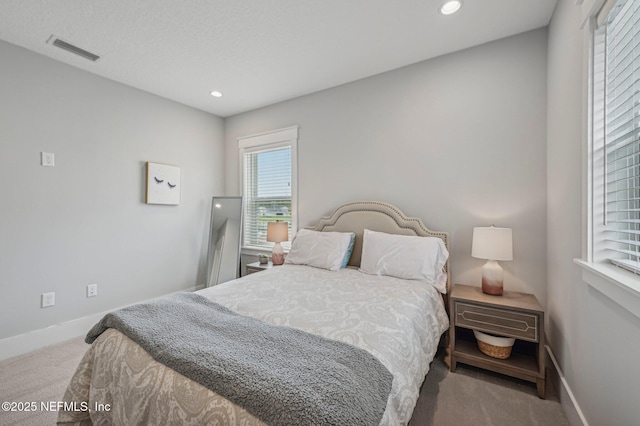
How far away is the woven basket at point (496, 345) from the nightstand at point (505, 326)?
0.03 meters

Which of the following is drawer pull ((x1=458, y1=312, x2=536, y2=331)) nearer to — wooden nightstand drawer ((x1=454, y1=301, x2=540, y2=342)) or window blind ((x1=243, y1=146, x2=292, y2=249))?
wooden nightstand drawer ((x1=454, y1=301, x2=540, y2=342))

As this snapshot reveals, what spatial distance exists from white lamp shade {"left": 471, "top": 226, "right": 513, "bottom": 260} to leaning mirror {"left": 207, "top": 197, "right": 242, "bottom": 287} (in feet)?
9.85

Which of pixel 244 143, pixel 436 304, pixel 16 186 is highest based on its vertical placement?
pixel 244 143

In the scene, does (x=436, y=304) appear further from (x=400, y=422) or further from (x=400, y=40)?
(x=400, y=40)

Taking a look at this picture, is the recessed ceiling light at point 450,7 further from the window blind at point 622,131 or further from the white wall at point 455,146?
the window blind at point 622,131

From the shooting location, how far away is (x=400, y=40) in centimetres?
227

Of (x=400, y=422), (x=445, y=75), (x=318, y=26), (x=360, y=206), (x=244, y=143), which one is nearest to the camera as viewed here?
(x=400, y=422)

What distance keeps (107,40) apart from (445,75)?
2993mm

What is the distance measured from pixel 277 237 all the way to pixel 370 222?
1.15m

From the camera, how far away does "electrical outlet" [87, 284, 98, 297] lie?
275 centimetres

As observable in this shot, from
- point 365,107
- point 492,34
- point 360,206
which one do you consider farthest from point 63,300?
point 492,34

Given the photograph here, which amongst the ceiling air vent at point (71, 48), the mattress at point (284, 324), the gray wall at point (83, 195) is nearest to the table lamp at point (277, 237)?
the mattress at point (284, 324)

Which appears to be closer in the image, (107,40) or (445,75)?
(107,40)

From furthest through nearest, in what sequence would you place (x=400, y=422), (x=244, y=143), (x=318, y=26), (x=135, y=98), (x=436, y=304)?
(x=244, y=143), (x=135, y=98), (x=318, y=26), (x=436, y=304), (x=400, y=422)
